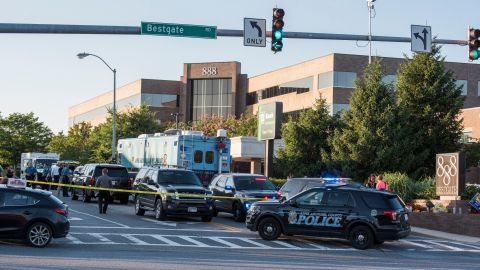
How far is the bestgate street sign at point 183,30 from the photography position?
19359mm

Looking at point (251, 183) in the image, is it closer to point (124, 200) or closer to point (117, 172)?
point (117, 172)

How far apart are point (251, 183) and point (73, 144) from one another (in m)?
62.1

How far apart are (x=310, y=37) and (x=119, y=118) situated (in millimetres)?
45922

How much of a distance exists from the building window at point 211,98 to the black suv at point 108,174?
52585 mm

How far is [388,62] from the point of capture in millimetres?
67875

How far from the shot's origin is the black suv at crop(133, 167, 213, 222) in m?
25.2

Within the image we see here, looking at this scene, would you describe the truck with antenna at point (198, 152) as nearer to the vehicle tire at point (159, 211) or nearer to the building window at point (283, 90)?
the vehicle tire at point (159, 211)

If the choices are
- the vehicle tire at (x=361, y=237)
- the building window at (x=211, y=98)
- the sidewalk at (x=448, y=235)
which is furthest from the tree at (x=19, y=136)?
the vehicle tire at (x=361, y=237)

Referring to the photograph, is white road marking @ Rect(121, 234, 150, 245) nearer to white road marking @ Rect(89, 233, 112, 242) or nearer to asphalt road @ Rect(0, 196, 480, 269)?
asphalt road @ Rect(0, 196, 480, 269)

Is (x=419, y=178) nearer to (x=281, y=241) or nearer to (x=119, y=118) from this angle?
(x=281, y=241)

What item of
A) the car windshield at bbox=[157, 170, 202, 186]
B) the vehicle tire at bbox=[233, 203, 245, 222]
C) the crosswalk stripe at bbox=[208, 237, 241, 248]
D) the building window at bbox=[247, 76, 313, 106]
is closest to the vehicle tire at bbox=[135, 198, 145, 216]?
the car windshield at bbox=[157, 170, 202, 186]

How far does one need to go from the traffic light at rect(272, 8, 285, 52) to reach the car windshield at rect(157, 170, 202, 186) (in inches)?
Result: 329

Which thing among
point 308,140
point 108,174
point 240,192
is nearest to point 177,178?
point 240,192

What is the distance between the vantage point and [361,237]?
19625 millimetres
